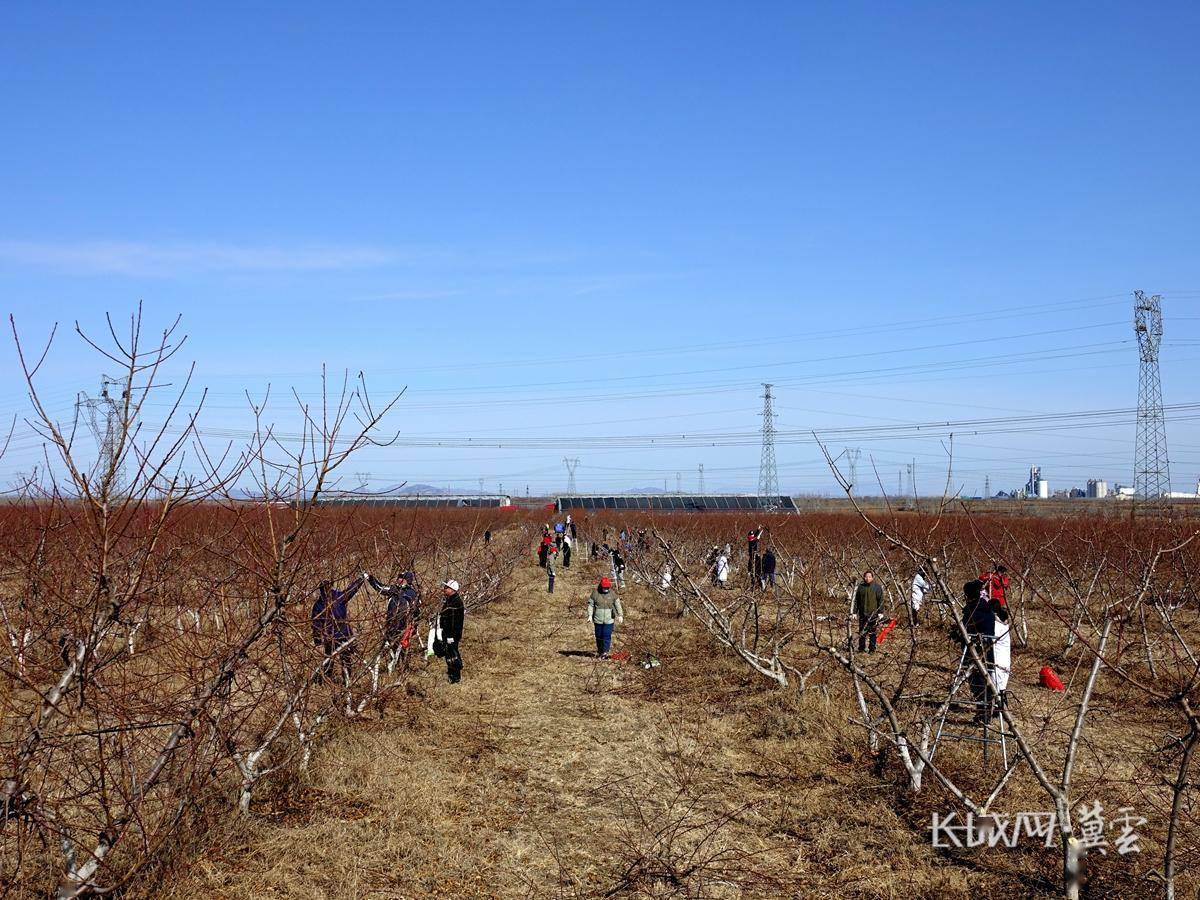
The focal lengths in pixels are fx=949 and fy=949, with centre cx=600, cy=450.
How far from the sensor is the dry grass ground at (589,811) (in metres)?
5.78

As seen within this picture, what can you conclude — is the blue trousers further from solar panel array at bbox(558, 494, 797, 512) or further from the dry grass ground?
solar panel array at bbox(558, 494, 797, 512)

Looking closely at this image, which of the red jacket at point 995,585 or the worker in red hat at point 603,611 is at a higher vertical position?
the red jacket at point 995,585

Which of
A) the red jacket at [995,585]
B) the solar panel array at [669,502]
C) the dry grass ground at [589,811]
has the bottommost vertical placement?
the dry grass ground at [589,811]

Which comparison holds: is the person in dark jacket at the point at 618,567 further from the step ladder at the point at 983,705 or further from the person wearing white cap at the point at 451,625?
the step ladder at the point at 983,705

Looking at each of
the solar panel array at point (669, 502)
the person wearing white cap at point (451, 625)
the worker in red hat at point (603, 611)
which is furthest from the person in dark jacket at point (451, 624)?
the solar panel array at point (669, 502)

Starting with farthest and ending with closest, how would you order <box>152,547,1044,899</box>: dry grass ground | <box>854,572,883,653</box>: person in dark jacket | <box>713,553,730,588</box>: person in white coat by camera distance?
<box>713,553,730,588</box>: person in white coat < <box>854,572,883,653</box>: person in dark jacket < <box>152,547,1044,899</box>: dry grass ground

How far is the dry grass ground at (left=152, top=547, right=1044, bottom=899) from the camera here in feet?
19.0

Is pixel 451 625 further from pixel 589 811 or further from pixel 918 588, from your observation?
pixel 918 588

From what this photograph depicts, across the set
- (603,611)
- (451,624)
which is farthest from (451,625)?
(603,611)

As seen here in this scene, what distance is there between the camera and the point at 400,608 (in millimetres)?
9375

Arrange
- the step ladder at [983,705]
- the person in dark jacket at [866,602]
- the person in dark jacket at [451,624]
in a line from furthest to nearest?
the person in dark jacket at [866,602] < the person in dark jacket at [451,624] < the step ladder at [983,705]

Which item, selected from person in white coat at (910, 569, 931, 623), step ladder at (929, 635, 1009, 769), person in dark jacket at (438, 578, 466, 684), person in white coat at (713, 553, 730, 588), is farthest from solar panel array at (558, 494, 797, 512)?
step ladder at (929, 635, 1009, 769)

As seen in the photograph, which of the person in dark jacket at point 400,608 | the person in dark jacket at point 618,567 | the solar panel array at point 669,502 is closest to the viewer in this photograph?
the person in dark jacket at point 400,608

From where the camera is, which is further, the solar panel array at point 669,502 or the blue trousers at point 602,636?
the solar panel array at point 669,502
